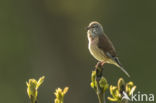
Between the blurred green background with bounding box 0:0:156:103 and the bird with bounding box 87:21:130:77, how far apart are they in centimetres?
1139

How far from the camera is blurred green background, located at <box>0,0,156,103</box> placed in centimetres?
2028

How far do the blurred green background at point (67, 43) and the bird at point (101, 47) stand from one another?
11.4 m

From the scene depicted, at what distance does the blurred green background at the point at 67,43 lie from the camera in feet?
66.5

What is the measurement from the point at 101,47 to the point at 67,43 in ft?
58.7

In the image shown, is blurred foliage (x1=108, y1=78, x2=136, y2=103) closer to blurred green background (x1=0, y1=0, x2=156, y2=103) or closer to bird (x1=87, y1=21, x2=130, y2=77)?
bird (x1=87, y1=21, x2=130, y2=77)

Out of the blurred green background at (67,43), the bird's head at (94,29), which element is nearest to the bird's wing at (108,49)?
the bird's head at (94,29)

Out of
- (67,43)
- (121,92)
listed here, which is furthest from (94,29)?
(67,43)

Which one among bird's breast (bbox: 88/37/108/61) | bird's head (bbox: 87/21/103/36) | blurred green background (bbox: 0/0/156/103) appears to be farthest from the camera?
blurred green background (bbox: 0/0/156/103)

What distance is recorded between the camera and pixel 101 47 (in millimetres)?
6129

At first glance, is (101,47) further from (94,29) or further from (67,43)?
(67,43)

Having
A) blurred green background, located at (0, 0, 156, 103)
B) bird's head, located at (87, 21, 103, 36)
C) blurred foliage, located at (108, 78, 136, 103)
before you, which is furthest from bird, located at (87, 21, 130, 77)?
blurred green background, located at (0, 0, 156, 103)

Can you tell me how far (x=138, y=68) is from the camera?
20.3 m

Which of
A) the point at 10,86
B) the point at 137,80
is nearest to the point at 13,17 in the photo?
the point at 10,86

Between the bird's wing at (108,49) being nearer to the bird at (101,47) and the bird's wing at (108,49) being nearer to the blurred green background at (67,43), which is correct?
the bird at (101,47)
